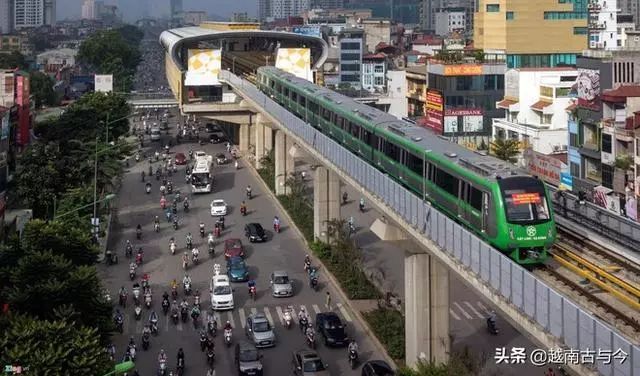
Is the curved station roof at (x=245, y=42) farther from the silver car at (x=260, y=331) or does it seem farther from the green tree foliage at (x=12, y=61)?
the silver car at (x=260, y=331)

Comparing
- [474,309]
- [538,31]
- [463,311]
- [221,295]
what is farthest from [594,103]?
[538,31]

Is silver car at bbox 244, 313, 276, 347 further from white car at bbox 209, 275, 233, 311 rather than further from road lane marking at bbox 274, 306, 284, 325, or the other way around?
white car at bbox 209, 275, 233, 311

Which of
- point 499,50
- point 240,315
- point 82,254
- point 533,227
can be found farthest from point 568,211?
point 499,50

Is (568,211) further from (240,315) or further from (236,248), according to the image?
(236,248)

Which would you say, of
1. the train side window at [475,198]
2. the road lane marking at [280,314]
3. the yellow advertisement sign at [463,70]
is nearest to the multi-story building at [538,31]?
the yellow advertisement sign at [463,70]

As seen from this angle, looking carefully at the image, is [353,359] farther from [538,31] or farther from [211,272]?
[538,31]
